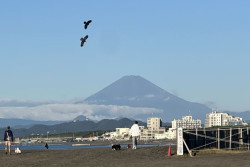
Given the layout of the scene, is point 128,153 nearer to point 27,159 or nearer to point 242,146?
point 27,159

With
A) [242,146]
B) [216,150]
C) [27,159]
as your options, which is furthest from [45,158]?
[242,146]

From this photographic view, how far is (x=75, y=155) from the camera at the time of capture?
37844 mm

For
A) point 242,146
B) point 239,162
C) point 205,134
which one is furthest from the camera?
point 242,146

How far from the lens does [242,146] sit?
44406 millimetres

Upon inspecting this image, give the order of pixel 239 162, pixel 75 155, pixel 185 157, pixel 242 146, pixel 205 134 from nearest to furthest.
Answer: pixel 239 162, pixel 185 157, pixel 75 155, pixel 205 134, pixel 242 146

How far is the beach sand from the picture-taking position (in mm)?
30172

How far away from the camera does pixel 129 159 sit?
34281 millimetres

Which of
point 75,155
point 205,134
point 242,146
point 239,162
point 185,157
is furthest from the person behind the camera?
point 242,146

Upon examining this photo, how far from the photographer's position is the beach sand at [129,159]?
30172 mm

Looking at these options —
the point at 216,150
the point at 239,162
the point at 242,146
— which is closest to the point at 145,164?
the point at 239,162

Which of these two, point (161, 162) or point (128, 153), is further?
point (128, 153)

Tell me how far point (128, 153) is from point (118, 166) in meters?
8.70

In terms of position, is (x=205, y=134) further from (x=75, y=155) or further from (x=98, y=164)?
(x=98, y=164)

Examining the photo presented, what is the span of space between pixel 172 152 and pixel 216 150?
10.1 ft
